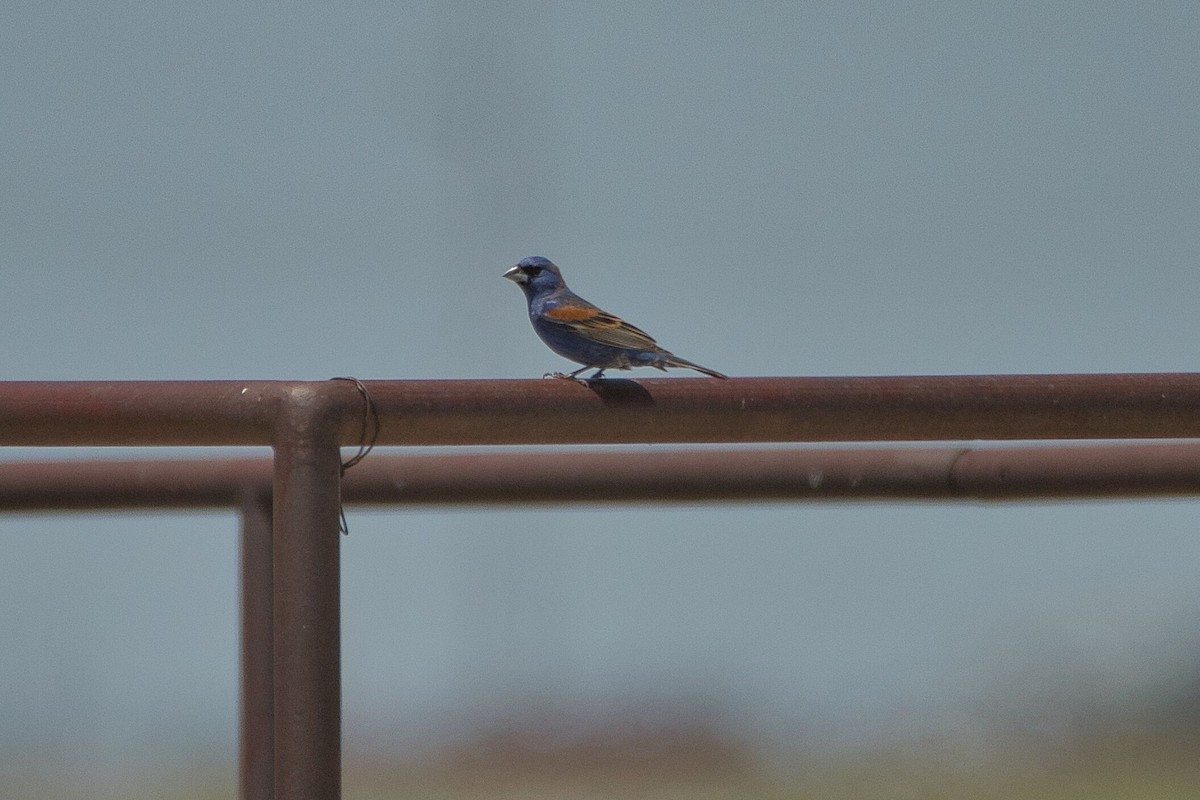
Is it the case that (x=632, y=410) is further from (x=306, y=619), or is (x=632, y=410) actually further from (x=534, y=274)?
(x=534, y=274)

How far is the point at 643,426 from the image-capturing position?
83.0 inches

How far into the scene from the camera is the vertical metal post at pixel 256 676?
7.48 ft

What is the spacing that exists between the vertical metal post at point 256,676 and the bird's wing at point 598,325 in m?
2.12

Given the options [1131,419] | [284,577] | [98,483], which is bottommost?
[284,577]

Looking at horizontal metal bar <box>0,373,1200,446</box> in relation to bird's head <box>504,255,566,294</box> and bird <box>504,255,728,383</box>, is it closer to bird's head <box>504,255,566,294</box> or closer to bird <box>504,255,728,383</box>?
bird <box>504,255,728,383</box>

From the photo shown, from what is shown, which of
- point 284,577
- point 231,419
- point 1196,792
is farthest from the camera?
point 1196,792

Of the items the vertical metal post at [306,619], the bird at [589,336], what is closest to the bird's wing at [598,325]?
the bird at [589,336]

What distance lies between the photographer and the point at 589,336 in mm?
4473

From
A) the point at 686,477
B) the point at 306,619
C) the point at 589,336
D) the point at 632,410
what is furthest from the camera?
the point at 589,336

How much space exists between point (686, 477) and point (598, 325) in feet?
5.27

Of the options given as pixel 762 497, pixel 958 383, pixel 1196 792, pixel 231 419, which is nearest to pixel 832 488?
pixel 762 497

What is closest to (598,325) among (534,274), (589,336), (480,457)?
(589,336)

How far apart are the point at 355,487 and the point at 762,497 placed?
2.96ft

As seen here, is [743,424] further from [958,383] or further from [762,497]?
[762,497]
